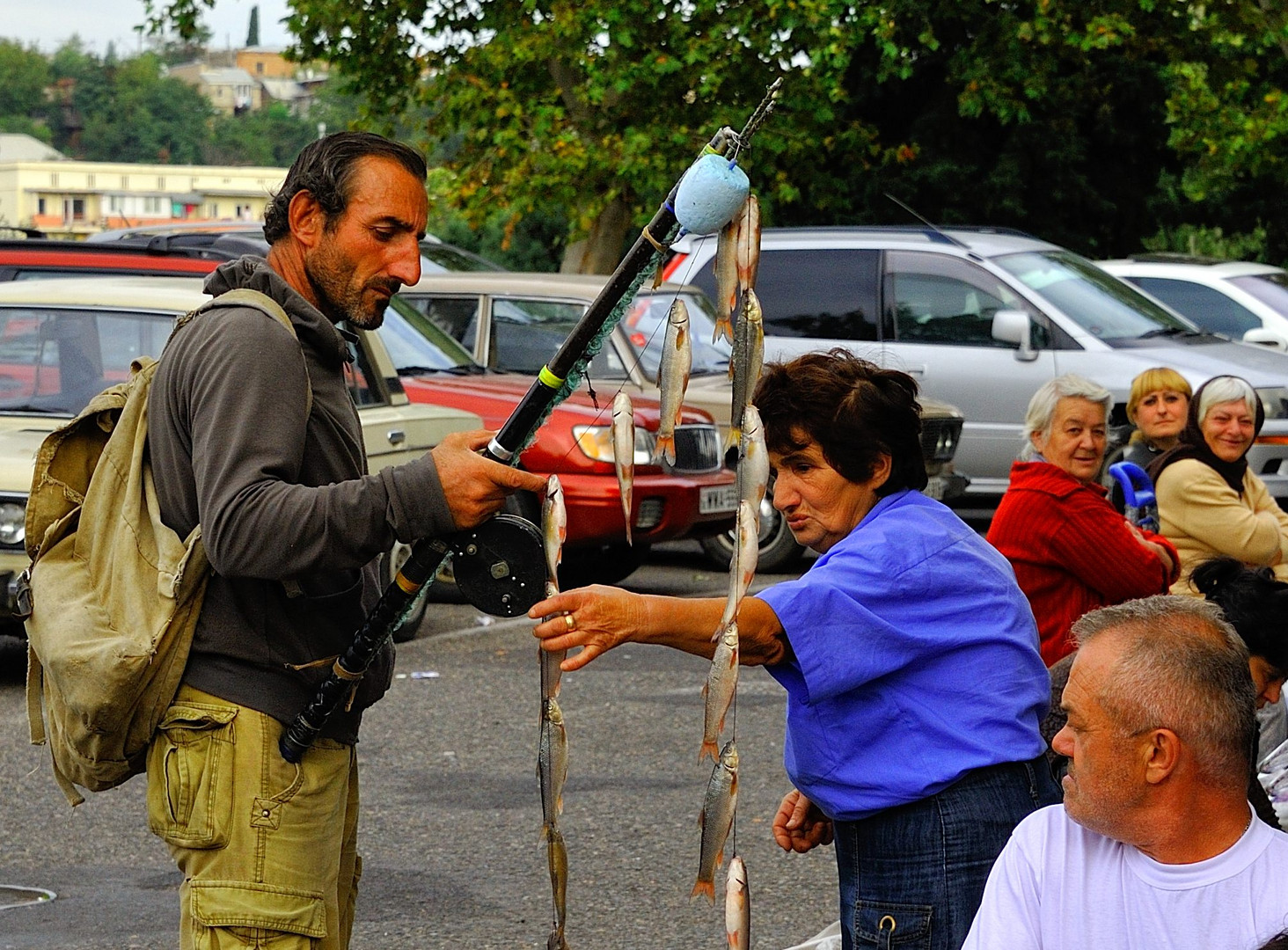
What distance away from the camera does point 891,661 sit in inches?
116

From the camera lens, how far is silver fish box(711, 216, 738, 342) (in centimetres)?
244

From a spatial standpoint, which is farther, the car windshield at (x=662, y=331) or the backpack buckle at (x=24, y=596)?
the car windshield at (x=662, y=331)

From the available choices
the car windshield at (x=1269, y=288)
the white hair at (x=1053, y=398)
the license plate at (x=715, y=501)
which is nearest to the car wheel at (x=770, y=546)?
the license plate at (x=715, y=501)

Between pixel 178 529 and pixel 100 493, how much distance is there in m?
0.16

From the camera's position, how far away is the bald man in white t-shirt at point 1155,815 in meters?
2.60

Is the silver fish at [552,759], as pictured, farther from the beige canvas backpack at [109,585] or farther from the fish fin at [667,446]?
the beige canvas backpack at [109,585]

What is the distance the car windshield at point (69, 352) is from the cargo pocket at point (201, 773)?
5.94 m

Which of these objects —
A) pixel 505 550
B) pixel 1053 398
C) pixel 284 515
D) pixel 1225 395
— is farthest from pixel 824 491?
pixel 1225 395

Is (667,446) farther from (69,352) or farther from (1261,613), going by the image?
(69,352)

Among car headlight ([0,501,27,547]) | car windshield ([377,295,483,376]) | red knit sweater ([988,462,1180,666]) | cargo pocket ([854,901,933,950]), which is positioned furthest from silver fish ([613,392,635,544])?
car windshield ([377,295,483,376])

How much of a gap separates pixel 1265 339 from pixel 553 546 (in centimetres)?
1249

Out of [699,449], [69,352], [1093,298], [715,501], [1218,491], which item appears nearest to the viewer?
[1218,491]

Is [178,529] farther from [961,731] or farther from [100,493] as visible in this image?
[961,731]

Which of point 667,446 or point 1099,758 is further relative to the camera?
point 1099,758
